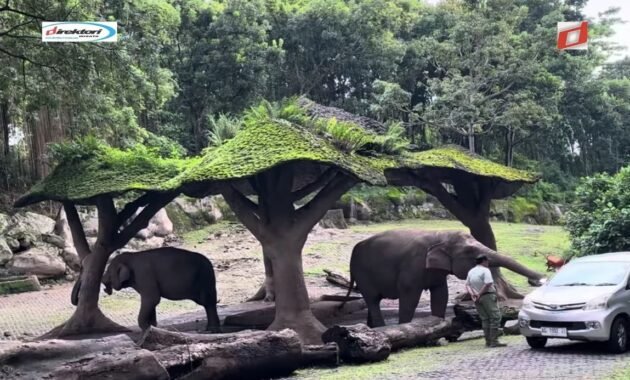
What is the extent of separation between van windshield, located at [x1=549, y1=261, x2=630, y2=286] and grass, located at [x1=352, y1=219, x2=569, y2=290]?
33.8 ft

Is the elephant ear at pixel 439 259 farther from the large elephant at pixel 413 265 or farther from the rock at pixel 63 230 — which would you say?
the rock at pixel 63 230

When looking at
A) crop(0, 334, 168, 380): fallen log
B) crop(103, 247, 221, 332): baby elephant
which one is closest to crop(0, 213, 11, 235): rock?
crop(103, 247, 221, 332): baby elephant

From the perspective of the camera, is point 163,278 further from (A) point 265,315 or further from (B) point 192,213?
(B) point 192,213

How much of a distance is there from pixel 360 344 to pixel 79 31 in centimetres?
870

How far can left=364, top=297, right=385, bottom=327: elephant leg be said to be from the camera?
53.3ft

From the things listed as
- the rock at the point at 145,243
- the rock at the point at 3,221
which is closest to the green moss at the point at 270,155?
the rock at the point at 3,221

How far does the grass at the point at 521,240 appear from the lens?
1078 inches

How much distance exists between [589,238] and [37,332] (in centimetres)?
1391

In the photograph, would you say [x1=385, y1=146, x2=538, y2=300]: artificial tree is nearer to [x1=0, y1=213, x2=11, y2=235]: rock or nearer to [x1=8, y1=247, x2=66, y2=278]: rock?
[x1=8, y1=247, x2=66, y2=278]: rock

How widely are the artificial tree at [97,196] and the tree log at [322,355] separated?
5760mm

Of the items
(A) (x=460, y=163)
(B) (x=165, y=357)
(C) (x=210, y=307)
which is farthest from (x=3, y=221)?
(B) (x=165, y=357)

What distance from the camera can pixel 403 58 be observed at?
4744cm

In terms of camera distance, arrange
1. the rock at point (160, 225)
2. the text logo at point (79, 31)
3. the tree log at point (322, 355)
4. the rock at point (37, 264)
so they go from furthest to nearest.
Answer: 1. the rock at point (160, 225)
2. the rock at point (37, 264)
3. the text logo at point (79, 31)
4. the tree log at point (322, 355)

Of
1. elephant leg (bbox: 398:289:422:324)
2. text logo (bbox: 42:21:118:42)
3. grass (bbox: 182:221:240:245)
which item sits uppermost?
text logo (bbox: 42:21:118:42)
